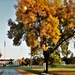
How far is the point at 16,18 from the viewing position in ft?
162

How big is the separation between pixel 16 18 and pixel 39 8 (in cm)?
487

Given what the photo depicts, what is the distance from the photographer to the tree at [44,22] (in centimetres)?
4600

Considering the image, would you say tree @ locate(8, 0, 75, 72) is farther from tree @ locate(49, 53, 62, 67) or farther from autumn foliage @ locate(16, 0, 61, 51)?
tree @ locate(49, 53, 62, 67)

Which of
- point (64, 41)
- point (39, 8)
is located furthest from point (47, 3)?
point (64, 41)

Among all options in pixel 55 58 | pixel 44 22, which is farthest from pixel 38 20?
pixel 55 58

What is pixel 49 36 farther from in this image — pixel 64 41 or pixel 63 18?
pixel 64 41

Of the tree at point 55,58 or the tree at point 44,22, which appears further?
the tree at point 55,58

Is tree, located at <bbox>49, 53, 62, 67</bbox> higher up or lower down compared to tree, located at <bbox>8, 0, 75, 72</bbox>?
lower down

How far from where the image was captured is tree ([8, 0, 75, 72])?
46000 mm

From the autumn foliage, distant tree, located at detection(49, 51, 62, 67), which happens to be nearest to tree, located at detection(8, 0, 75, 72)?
the autumn foliage

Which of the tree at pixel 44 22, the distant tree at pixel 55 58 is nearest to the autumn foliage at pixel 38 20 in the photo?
the tree at pixel 44 22

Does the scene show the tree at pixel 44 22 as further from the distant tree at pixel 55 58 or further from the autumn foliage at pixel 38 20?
the distant tree at pixel 55 58

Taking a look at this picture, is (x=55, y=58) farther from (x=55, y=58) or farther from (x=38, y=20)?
(x=38, y=20)

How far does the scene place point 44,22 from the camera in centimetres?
4672
